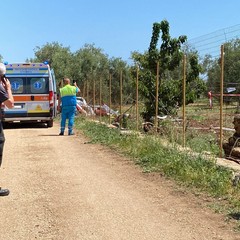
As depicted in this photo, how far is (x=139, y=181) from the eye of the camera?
7637 mm

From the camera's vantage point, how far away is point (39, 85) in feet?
60.3

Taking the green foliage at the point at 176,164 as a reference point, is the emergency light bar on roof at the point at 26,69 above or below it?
above

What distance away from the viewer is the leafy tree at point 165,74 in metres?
17.2

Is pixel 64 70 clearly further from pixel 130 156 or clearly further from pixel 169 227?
pixel 169 227

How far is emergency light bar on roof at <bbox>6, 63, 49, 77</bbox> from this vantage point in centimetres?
1823

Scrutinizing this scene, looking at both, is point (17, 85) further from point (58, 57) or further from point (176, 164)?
point (58, 57)

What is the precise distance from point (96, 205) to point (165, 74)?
1294cm

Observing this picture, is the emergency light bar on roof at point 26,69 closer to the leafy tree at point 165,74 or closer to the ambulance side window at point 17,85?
the ambulance side window at point 17,85

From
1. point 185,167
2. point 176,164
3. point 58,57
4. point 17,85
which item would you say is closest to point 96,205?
point 185,167

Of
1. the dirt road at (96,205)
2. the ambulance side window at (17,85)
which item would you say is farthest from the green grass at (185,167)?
the ambulance side window at (17,85)

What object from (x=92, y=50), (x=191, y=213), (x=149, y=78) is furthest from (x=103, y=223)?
(x=92, y=50)

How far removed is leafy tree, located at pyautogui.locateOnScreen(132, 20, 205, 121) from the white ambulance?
3686mm

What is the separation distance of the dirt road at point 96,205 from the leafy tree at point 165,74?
7.90 metres

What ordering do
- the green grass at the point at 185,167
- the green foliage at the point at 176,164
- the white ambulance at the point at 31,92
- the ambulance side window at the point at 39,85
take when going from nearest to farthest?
the green grass at the point at 185,167
the green foliage at the point at 176,164
the white ambulance at the point at 31,92
the ambulance side window at the point at 39,85
